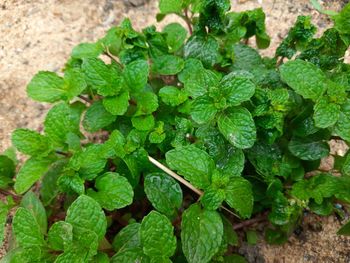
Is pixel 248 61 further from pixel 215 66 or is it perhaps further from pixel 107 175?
pixel 107 175

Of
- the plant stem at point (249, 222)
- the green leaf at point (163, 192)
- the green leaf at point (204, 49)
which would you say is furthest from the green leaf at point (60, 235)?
the green leaf at point (204, 49)

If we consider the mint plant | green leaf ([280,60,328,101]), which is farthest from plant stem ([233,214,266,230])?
green leaf ([280,60,328,101])

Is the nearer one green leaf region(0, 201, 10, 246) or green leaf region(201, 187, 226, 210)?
green leaf region(201, 187, 226, 210)

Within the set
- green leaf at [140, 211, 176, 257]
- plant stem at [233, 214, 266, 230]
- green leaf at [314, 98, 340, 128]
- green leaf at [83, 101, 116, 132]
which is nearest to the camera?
green leaf at [140, 211, 176, 257]

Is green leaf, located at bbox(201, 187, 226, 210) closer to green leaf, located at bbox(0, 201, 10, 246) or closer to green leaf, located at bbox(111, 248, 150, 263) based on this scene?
green leaf, located at bbox(111, 248, 150, 263)

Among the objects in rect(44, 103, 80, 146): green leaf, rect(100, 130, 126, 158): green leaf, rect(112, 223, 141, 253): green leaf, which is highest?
rect(44, 103, 80, 146): green leaf

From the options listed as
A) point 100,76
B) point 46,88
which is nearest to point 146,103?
point 100,76
